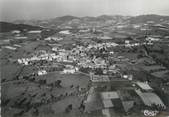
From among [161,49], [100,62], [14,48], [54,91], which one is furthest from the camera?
[14,48]

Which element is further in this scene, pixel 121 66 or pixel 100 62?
pixel 100 62

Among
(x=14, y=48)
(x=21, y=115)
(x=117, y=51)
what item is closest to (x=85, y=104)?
(x=21, y=115)

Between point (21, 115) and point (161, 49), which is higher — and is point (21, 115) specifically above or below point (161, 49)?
below

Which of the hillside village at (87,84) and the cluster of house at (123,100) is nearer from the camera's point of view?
the cluster of house at (123,100)

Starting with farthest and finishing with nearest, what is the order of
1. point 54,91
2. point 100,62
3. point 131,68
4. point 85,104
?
point 100,62 < point 131,68 < point 54,91 < point 85,104

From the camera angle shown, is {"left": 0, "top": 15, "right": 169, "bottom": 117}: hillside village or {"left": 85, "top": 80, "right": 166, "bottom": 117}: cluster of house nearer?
{"left": 85, "top": 80, "right": 166, "bottom": 117}: cluster of house

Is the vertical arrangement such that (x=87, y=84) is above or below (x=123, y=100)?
above

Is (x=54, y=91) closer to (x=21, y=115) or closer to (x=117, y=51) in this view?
(x=21, y=115)

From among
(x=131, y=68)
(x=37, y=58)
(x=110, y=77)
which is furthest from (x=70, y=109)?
(x=37, y=58)

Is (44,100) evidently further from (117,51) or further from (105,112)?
(117,51)

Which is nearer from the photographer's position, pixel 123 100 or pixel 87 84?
pixel 123 100
